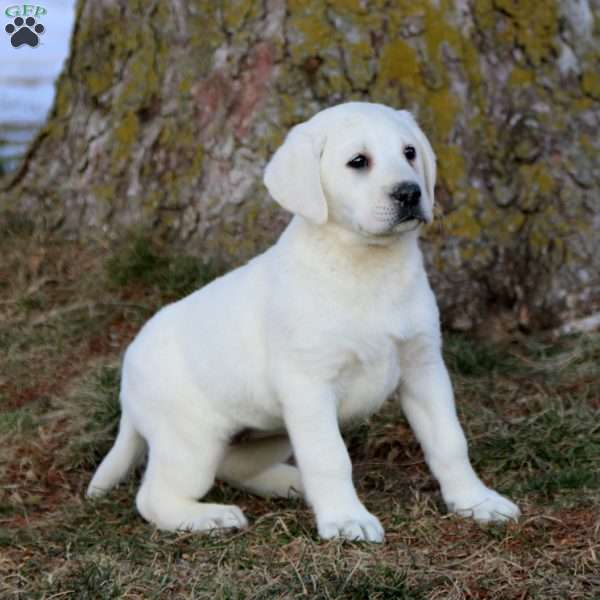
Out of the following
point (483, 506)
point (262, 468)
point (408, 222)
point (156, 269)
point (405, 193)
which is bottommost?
point (262, 468)

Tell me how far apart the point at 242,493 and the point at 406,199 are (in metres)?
1.61

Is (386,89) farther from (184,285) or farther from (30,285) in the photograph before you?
(30,285)

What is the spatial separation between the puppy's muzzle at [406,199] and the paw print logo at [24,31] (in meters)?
3.55

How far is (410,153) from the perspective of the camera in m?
4.27

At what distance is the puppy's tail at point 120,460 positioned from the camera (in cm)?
488

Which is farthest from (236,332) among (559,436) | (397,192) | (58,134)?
(58,134)

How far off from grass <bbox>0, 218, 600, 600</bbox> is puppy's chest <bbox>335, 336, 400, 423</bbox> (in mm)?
424

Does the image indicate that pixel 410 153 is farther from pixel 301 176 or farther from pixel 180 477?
pixel 180 477

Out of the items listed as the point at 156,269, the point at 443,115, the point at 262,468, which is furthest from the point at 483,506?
the point at 156,269

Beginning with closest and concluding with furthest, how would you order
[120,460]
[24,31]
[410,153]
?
[410,153] < [120,460] < [24,31]

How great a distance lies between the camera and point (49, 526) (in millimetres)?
4676

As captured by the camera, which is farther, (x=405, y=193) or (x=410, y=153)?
(x=410, y=153)

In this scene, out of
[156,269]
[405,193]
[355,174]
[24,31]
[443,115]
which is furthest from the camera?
[24,31]

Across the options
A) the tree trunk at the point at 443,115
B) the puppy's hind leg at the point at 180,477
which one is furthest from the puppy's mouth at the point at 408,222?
the tree trunk at the point at 443,115
